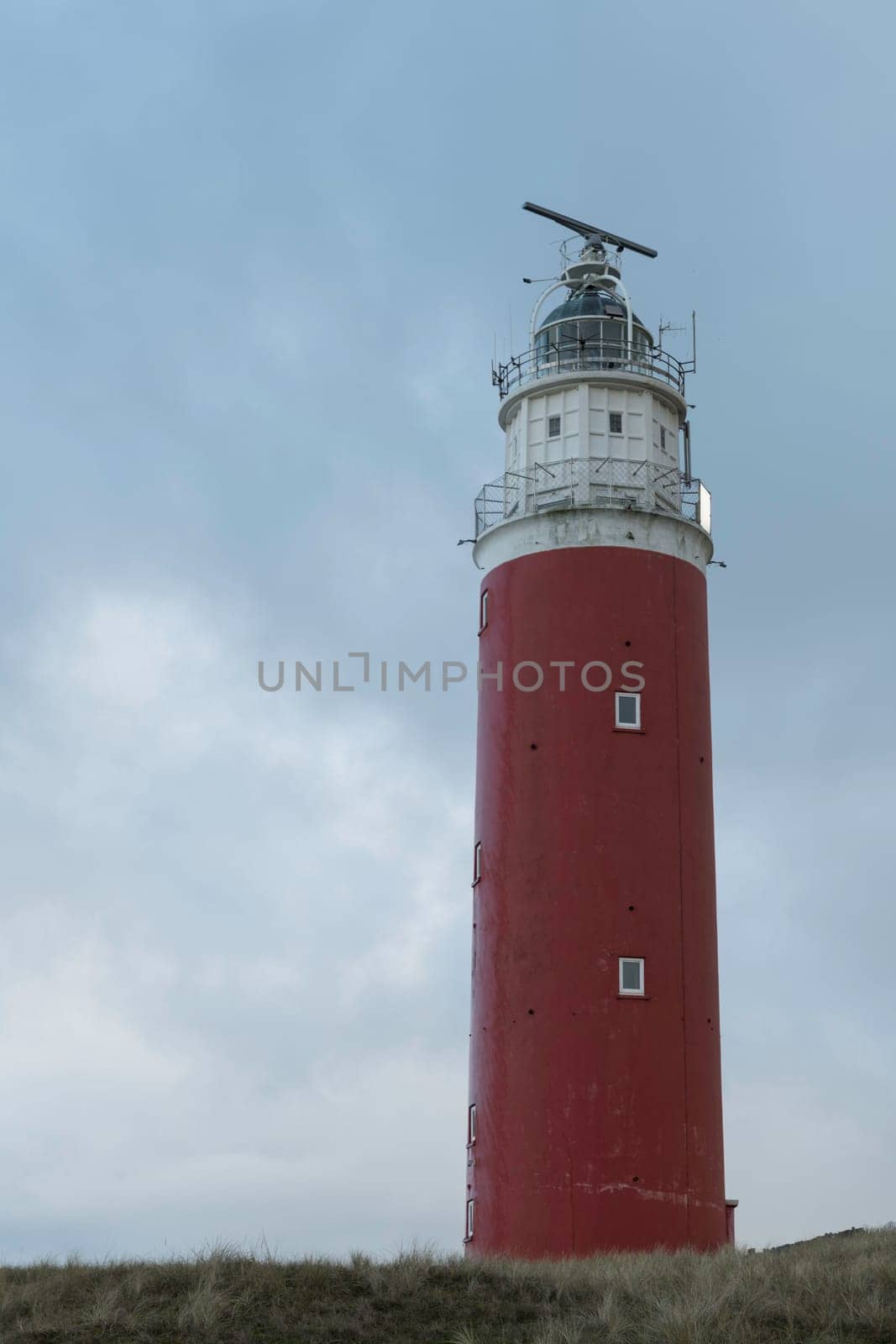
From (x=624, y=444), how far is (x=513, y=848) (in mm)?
8455

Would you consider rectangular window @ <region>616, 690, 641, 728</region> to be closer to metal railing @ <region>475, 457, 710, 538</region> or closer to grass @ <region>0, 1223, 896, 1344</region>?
metal railing @ <region>475, 457, 710, 538</region>

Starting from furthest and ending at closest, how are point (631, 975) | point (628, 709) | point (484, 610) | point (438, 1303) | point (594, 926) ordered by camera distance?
point (484, 610) < point (628, 709) < point (594, 926) < point (631, 975) < point (438, 1303)

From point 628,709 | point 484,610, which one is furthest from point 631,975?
point 484,610

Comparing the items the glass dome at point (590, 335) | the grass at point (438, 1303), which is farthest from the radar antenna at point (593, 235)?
the grass at point (438, 1303)

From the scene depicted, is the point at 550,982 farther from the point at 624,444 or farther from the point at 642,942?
the point at 624,444

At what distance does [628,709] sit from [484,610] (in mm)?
4036

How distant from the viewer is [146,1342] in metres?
20.1

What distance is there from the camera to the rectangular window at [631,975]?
31.7m

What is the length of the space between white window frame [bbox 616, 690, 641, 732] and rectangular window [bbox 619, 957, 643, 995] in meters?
4.21

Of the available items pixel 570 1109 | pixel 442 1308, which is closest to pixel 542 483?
pixel 570 1109

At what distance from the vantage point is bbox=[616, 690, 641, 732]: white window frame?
1308 inches

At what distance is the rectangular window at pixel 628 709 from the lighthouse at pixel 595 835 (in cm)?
3

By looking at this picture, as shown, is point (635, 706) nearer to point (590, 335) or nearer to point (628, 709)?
point (628, 709)

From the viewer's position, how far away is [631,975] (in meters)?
31.9
